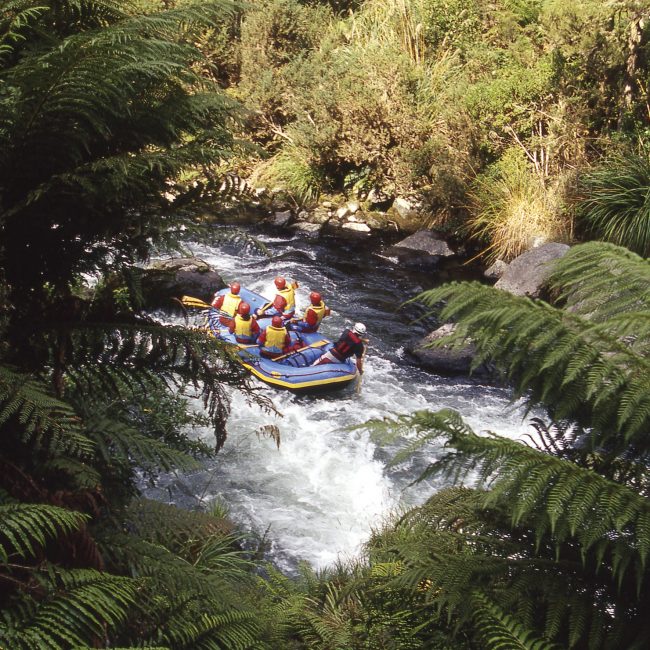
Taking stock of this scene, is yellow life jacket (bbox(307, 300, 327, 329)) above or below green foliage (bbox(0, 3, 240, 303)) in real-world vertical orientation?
below

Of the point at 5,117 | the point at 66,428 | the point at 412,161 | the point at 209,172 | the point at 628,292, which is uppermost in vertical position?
the point at 5,117

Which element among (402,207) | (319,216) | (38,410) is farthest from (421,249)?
(38,410)

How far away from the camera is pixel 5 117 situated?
1879mm

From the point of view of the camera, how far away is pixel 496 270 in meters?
9.98

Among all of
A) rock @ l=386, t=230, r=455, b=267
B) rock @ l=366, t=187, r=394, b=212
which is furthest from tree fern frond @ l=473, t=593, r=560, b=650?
rock @ l=366, t=187, r=394, b=212

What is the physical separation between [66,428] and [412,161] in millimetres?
10372

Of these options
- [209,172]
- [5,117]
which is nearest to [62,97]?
[5,117]

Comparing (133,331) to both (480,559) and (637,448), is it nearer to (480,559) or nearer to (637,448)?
(480,559)

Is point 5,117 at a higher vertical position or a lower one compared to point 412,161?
higher

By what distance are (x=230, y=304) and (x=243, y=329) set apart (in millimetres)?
438

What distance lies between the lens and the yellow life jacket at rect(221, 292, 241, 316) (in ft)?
25.7

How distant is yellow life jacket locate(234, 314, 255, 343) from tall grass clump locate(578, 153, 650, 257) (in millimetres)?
4869

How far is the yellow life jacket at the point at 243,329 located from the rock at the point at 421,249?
377cm

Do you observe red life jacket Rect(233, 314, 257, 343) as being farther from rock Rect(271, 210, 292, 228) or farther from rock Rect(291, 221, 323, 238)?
rock Rect(271, 210, 292, 228)
